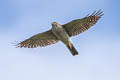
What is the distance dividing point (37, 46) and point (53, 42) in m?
1.20

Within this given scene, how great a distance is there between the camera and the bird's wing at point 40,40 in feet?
80.7

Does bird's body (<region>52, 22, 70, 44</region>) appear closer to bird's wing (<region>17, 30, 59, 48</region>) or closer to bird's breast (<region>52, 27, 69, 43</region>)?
bird's breast (<region>52, 27, 69, 43</region>)

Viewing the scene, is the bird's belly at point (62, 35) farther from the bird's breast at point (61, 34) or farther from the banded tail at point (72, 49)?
the banded tail at point (72, 49)

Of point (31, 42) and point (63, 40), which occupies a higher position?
point (31, 42)

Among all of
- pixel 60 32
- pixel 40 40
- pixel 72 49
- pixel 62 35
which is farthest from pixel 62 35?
pixel 40 40

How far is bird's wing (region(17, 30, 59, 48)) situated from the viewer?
80.7ft

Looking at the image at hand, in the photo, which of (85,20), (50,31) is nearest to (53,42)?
(50,31)

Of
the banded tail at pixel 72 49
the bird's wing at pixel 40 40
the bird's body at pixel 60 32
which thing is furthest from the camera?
the bird's wing at pixel 40 40

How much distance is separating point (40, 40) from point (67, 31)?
6.60 feet

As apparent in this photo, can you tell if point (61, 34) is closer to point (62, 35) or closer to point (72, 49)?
point (62, 35)

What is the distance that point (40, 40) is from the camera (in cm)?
2523

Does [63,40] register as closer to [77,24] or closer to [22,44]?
[77,24]

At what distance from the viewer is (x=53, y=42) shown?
2484 cm

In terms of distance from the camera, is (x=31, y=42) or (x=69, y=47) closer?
(x=69, y=47)
